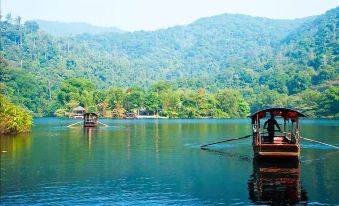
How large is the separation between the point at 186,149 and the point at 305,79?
13789 centimetres

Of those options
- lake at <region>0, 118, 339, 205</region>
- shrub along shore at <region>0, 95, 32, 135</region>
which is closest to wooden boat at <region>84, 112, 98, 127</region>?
shrub along shore at <region>0, 95, 32, 135</region>

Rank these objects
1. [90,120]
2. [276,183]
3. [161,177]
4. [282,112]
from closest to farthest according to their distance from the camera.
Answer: [276,183], [161,177], [282,112], [90,120]

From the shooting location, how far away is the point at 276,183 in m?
25.6

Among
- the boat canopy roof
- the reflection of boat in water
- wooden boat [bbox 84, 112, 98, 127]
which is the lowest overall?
the reflection of boat in water

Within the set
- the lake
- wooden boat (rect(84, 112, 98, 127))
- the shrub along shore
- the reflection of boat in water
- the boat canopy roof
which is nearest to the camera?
the reflection of boat in water

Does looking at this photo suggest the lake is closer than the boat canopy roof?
Yes

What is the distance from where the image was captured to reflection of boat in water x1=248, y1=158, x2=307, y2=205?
21.9m

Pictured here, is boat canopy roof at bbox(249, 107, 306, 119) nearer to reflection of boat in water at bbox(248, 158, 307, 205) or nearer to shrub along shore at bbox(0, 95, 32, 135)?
reflection of boat in water at bbox(248, 158, 307, 205)

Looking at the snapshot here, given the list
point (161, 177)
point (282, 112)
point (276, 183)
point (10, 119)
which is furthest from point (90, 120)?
point (276, 183)

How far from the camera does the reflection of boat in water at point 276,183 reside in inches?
864

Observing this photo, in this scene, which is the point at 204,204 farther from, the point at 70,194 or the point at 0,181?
the point at 0,181

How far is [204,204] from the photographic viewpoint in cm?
2147

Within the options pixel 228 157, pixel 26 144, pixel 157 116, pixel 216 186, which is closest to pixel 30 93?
pixel 157 116

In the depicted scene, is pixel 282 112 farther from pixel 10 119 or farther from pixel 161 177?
pixel 10 119
